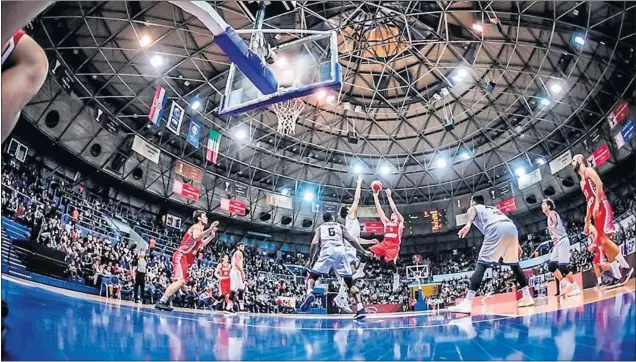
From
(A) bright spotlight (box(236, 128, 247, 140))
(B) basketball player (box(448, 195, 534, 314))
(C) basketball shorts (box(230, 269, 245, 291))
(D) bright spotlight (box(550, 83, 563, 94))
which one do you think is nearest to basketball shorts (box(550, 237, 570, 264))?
(B) basketball player (box(448, 195, 534, 314))

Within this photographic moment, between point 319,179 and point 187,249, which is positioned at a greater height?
point 319,179

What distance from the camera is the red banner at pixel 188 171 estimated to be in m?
23.8

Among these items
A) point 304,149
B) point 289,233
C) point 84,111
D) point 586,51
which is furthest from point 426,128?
point 84,111

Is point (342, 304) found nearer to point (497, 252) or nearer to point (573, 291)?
point (573, 291)

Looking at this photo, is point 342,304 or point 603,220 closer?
Answer: point 603,220

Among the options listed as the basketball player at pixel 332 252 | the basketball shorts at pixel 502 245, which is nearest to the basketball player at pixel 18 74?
the basketball player at pixel 332 252

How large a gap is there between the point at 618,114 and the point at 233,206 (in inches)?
811

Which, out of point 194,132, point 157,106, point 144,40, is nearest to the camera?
point 144,40

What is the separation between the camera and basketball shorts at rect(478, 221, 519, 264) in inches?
238

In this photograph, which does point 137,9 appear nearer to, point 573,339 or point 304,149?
point 304,149

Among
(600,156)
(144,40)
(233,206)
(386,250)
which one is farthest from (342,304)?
(600,156)

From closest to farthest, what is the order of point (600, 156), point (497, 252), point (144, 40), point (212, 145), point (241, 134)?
point (497, 252), point (144, 40), point (600, 156), point (212, 145), point (241, 134)

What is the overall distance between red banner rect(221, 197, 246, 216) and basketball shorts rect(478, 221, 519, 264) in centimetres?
2066

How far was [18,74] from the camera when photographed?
1821mm
